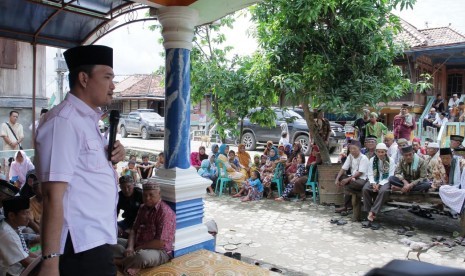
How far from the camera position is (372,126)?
8.79 metres

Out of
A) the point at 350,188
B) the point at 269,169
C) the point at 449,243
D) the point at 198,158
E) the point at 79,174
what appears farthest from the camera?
the point at 198,158

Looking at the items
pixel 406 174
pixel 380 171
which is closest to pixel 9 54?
pixel 380 171

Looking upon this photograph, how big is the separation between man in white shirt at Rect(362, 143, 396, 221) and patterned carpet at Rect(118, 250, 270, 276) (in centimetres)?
352

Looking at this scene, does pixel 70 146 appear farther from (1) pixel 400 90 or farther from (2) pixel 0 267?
(1) pixel 400 90

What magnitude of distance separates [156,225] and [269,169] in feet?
17.9

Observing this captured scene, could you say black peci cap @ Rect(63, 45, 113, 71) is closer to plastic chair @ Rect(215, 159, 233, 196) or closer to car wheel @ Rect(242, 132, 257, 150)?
→ plastic chair @ Rect(215, 159, 233, 196)

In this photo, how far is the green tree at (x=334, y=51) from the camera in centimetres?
683

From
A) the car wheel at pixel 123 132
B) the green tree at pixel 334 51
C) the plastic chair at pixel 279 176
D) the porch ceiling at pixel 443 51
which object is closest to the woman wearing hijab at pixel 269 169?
the plastic chair at pixel 279 176

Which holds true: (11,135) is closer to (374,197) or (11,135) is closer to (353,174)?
(353,174)

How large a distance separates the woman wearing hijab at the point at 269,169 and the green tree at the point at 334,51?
1.71 m

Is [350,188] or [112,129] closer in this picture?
[112,129]

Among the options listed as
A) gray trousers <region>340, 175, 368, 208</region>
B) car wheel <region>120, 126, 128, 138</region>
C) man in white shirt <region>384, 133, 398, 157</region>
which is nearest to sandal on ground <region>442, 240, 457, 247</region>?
→ gray trousers <region>340, 175, 368, 208</region>

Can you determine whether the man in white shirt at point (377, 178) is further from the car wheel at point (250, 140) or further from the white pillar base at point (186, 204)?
the car wheel at point (250, 140)

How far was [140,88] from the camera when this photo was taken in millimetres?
28781
